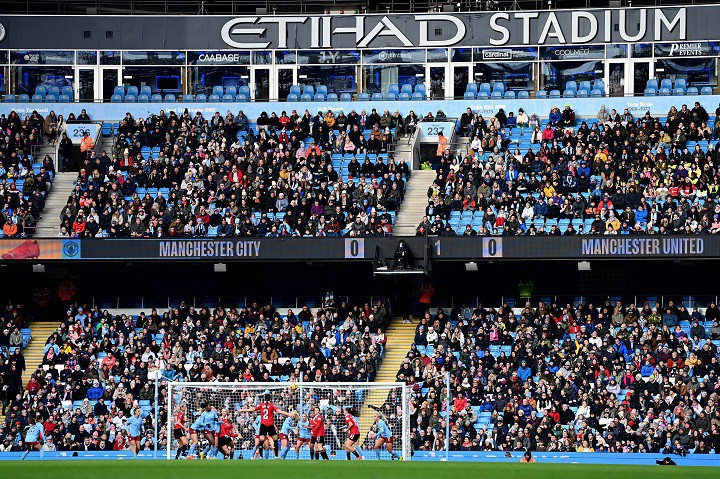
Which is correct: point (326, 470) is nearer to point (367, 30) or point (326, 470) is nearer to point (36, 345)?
point (36, 345)

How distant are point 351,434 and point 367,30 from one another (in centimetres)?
2306

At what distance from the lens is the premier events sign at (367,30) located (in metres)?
50.1

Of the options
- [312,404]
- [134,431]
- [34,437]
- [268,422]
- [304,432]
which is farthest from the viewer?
[34,437]

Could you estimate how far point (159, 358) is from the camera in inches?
1550

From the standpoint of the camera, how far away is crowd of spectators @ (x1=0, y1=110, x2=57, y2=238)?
43688 mm

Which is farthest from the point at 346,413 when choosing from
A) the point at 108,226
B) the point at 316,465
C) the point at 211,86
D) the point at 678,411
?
the point at 211,86

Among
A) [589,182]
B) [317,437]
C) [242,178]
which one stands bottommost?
[317,437]

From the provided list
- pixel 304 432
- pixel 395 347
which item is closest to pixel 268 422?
pixel 304 432

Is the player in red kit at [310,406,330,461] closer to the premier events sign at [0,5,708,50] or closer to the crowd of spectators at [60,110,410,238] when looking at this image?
the crowd of spectators at [60,110,410,238]

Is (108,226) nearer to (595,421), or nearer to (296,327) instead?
(296,327)

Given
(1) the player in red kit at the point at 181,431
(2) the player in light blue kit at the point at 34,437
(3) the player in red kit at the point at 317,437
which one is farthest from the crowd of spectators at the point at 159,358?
(3) the player in red kit at the point at 317,437

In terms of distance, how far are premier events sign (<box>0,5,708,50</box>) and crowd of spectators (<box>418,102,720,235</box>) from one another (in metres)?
5.64

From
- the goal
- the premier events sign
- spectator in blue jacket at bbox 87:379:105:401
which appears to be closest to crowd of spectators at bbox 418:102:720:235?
the premier events sign

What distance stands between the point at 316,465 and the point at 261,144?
2039 centimetres
